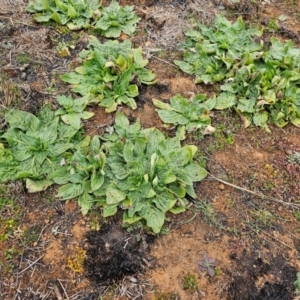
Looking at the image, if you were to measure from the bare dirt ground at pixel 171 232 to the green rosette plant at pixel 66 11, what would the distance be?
0.77 m

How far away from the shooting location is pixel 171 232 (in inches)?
130

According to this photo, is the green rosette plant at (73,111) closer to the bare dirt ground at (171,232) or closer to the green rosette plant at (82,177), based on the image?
the bare dirt ground at (171,232)

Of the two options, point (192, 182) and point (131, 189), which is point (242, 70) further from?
point (131, 189)

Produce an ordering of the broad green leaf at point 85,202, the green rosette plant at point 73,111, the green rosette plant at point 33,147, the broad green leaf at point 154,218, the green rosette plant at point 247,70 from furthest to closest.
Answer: the green rosette plant at point 247,70, the green rosette plant at point 73,111, the green rosette plant at point 33,147, the broad green leaf at point 85,202, the broad green leaf at point 154,218

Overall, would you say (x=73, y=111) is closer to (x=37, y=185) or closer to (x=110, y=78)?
(x=110, y=78)

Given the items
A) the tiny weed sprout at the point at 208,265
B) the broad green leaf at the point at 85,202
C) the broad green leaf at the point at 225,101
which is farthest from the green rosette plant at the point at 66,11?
the tiny weed sprout at the point at 208,265

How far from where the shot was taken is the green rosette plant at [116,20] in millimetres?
4793

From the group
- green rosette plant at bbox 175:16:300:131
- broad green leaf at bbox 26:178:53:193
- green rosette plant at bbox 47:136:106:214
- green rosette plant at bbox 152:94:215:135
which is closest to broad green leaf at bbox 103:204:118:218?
green rosette plant at bbox 47:136:106:214

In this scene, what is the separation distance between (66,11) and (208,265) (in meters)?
3.55

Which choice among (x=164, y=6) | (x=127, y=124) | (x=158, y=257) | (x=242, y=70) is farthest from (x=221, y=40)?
(x=158, y=257)

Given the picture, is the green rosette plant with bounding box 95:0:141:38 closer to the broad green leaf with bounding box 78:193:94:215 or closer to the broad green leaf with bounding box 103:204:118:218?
the broad green leaf with bounding box 78:193:94:215

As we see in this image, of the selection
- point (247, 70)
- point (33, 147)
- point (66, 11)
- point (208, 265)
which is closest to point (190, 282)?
point (208, 265)

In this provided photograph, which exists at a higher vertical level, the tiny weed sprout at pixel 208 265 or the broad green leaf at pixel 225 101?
the broad green leaf at pixel 225 101

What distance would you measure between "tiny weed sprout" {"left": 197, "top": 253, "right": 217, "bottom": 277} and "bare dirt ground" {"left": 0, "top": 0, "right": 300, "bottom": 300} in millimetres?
33
